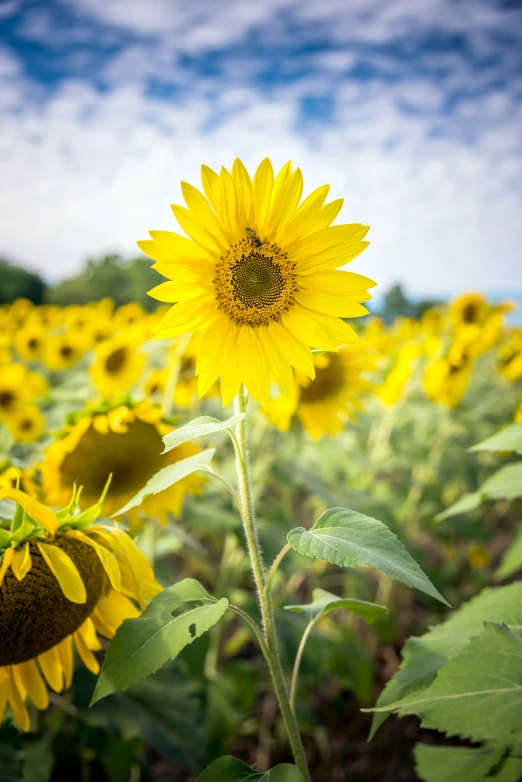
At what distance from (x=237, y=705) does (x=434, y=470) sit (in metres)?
1.71

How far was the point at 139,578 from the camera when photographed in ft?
3.41

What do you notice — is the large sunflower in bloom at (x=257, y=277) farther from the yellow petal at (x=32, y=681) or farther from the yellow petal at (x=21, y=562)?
the yellow petal at (x=32, y=681)

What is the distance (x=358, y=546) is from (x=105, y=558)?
1.50 ft

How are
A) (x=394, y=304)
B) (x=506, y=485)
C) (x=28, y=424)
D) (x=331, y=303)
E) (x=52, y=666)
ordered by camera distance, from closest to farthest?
(x=331, y=303) → (x=52, y=666) → (x=506, y=485) → (x=28, y=424) → (x=394, y=304)

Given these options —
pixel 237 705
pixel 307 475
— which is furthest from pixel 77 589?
pixel 237 705

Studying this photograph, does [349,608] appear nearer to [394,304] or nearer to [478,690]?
[478,690]

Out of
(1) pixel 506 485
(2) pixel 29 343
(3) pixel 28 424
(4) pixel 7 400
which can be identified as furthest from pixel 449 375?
(2) pixel 29 343

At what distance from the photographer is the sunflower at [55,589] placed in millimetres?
937

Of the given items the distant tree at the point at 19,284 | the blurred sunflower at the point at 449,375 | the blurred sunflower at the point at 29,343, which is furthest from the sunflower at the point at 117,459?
the distant tree at the point at 19,284

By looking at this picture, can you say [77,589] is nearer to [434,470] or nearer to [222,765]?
[222,765]

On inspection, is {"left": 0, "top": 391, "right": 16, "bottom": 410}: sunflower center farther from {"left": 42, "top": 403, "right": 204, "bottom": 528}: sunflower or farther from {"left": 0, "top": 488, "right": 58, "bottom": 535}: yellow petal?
{"left": 0, "top": 488, "right": 58, "bottom": 535}: yellow petal

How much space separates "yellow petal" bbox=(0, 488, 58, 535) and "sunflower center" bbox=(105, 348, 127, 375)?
7.21ft

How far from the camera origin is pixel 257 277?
3.35 ft

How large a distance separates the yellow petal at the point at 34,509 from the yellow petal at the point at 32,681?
0.36 m
